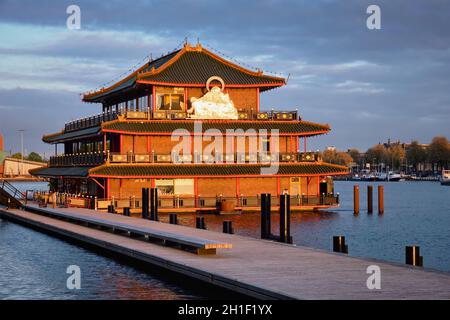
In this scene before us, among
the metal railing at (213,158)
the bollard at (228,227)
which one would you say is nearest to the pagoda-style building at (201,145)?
the metal railing at (213,158)

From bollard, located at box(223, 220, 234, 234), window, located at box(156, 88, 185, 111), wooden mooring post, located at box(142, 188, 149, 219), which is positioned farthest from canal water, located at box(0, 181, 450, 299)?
window, located at box(156, 88, 185, 111)

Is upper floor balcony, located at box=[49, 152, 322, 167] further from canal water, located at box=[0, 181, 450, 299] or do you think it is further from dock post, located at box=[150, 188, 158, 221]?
dock post, located at box=[150, 188, 158, 221]

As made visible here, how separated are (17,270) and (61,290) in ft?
20.4

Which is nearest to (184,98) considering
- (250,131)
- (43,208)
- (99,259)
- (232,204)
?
(250,131)

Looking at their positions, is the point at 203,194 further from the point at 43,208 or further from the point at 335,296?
the point at 335,296

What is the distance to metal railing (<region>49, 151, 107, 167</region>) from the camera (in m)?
72.3

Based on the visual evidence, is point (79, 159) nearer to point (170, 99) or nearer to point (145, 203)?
point (170, 99)

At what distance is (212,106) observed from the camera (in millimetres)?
74562

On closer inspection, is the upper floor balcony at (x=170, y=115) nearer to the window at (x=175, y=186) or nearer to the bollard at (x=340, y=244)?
the window at (x=175, y=186)

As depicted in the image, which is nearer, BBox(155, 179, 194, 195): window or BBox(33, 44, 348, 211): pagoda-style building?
BBox(33, 44, 348, 211): pagoda-style building

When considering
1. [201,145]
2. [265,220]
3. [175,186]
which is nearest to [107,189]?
[175,186]

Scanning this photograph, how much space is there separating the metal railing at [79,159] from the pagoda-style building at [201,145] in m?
0.21

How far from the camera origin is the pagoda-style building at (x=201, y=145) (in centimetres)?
7100

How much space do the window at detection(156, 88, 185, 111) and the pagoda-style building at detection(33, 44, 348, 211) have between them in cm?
10
